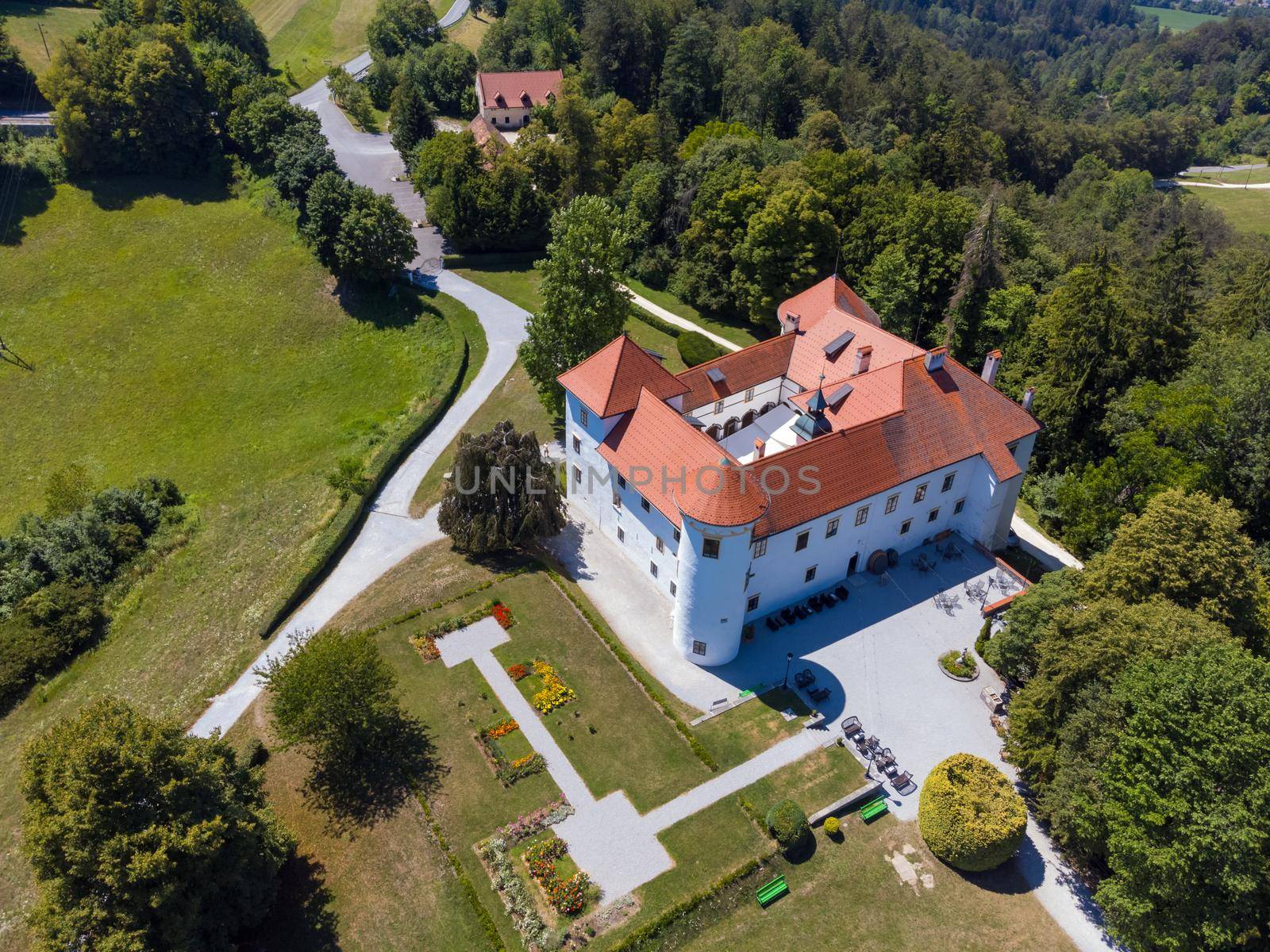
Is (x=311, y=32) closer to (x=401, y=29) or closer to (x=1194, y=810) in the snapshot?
(x=401, y=29)

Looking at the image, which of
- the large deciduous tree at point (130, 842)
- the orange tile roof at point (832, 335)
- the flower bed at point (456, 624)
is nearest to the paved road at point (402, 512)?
the flower bed at point (456, 624)

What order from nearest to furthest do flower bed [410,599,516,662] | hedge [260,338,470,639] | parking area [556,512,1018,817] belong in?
parking area [556,512,1018,817], flower bed [410,599,516,662], hedge [260,338,470,639]

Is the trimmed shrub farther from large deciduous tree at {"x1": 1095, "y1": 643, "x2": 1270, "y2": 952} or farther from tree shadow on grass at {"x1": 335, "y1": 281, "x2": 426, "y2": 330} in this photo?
large deciduous tree at {"x1": 1095, "y1": 643, "x2": 1270, "y2": 952}

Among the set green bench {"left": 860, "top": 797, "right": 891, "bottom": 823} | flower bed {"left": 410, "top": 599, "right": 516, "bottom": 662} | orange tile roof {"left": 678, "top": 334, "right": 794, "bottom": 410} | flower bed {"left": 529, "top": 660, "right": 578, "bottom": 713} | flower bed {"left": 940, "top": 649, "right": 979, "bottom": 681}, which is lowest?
flower bed {"left": 410, "top": 599, "right": 516, "bottom": 662}

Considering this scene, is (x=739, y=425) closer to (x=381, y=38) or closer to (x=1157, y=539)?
(x=1157, y=539)

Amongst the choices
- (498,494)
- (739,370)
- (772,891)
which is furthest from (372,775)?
(739,370)

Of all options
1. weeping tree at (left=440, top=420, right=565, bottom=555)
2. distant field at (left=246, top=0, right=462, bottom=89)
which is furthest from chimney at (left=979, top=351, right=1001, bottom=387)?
distant field at (left=246, top=0, right=462, bottom=89)
